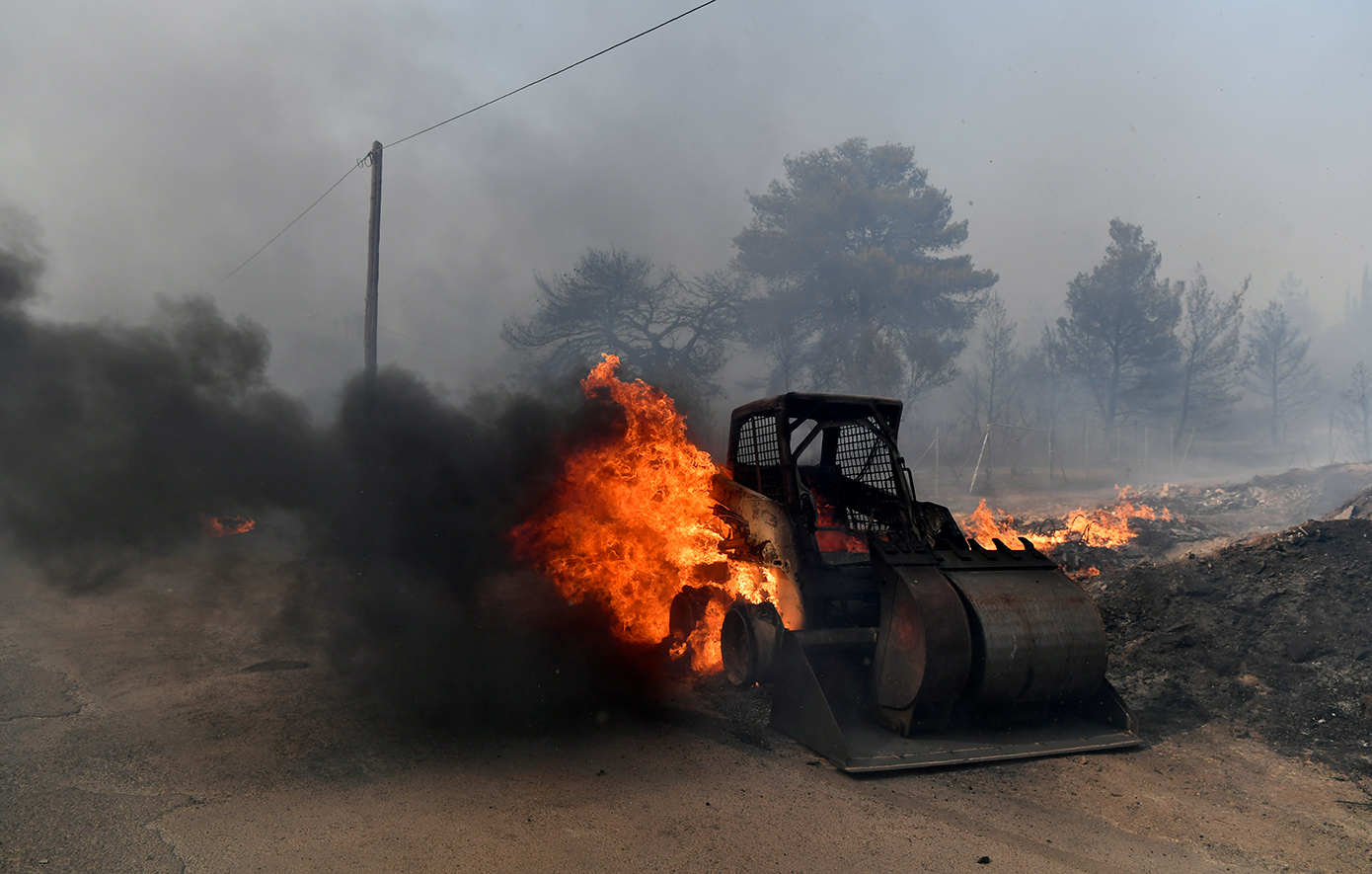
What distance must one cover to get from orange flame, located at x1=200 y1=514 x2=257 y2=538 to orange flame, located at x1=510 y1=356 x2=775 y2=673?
25.9 ft

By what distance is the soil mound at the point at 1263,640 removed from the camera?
604cm

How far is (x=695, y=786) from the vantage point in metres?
4.93

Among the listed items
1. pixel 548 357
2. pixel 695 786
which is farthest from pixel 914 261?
pixel 695 786

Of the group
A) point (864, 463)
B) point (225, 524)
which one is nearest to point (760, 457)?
point (864, 463)

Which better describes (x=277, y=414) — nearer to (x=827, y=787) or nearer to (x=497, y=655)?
(x=497, y=655)

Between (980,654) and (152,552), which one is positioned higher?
(152,552)

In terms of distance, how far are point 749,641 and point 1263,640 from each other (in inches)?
205

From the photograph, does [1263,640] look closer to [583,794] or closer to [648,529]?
[648,529]

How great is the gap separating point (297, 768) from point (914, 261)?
30.8 m

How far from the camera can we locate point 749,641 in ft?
21.4

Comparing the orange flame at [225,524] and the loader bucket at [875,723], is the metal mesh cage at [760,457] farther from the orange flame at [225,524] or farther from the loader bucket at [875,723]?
the orange flame at [225,524]

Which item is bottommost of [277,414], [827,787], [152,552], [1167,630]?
[827,787]

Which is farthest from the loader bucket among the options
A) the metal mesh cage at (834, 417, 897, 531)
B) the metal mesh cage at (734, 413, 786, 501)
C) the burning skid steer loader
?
the metal mesh cage at (834, 417, 897, 531)

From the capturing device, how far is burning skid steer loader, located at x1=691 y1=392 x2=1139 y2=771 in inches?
211
